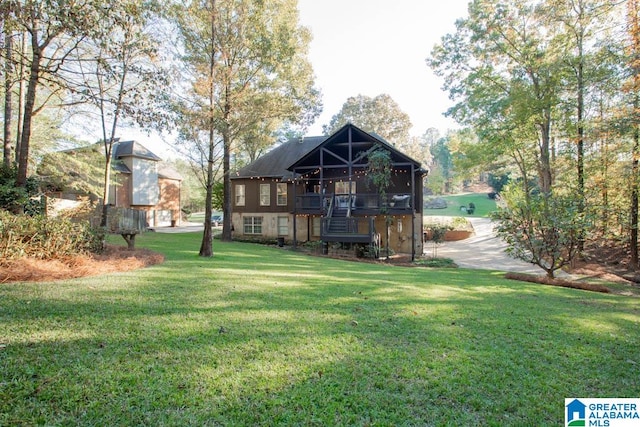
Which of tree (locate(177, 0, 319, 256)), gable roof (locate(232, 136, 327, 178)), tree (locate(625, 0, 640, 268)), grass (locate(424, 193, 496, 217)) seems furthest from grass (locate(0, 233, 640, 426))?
grass (locate(424, 193, 496, 217))

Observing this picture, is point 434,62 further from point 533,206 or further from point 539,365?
point 539,365

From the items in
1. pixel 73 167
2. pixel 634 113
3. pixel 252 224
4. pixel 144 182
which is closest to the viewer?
pixel 634 113

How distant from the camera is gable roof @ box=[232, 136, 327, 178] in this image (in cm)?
2362

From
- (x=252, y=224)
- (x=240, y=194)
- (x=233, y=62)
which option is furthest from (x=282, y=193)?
(x=233, y=62)

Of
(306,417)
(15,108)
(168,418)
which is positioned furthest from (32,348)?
(15,108)

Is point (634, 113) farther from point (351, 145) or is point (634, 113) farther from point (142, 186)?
point (142, 186)

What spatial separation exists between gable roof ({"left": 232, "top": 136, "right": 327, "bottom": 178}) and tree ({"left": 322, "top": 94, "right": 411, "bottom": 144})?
17.7 metres

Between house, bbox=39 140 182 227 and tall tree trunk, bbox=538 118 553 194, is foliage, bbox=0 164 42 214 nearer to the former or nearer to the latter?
house, bbox=39 140 182 227

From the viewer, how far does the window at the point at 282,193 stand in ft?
77.2

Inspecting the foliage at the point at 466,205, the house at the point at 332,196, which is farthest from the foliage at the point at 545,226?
the foliage at the point at 466,205

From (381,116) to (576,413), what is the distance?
1648 inches

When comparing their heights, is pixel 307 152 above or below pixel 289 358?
above

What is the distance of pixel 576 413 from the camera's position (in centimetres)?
308

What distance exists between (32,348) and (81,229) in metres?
6.34
